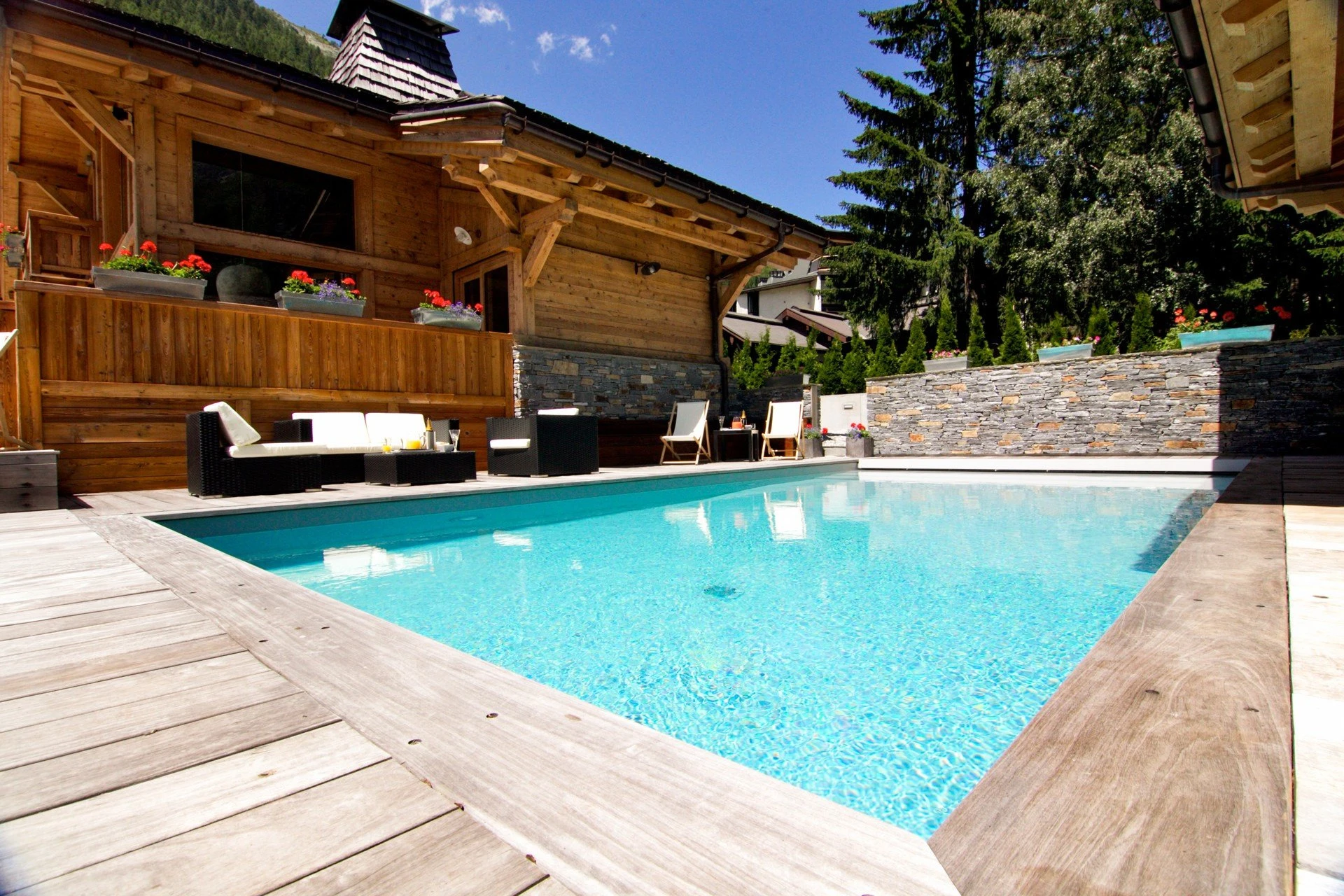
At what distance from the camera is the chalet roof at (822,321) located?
26303 mm

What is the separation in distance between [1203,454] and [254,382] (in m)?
11.1

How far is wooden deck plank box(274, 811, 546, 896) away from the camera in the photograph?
2.30 feet

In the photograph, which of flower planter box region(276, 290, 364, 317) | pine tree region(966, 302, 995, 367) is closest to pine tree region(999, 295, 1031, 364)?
pine tree region(966, 302, 995, 367)

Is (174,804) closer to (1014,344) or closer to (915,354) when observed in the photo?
(1014,344)

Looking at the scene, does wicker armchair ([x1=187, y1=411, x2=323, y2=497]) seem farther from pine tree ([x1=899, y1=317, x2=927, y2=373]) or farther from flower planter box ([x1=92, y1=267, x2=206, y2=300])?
pine tree ([x1=899, y1=317, x2=927, y2=373])

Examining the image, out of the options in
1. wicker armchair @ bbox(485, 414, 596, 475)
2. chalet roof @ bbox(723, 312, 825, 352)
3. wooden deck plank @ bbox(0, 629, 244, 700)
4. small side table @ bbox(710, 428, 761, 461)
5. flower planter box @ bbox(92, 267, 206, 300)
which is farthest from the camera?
chalet roof @ bbox(723, 312, 825, 352)

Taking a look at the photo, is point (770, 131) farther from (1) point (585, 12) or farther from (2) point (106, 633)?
(2) point (106, 633)

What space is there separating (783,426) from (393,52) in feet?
26.7

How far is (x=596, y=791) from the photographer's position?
2.91 ft

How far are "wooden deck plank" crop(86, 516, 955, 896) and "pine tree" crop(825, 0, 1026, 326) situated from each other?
1906 centimetres

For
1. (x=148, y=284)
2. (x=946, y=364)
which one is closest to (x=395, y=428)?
(x=148, y=284)

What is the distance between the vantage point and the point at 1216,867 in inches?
26.3

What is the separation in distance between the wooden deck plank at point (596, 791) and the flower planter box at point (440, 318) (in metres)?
6.95

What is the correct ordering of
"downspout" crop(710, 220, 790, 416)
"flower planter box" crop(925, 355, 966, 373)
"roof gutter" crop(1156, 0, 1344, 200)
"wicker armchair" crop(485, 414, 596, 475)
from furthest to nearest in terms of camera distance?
"downspout" crop(710, 220, 790, 416), "flower planter box" crop(925, 355, 966, 373), "wicker armchair" crop(485, 414, 596, 475), "roof gutter" crop(1156, 0, 1344, 200)
